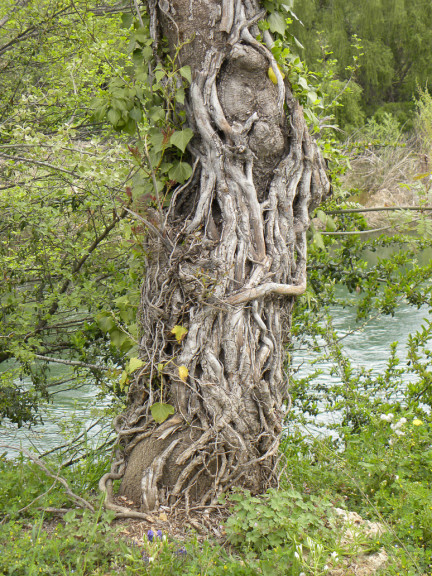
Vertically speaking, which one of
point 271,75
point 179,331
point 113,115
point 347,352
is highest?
point 271,75

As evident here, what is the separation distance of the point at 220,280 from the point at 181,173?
0.50 meters

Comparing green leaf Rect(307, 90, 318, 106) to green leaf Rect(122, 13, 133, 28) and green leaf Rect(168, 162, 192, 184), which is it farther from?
green leaf Rect(122, 13, 133, 28)

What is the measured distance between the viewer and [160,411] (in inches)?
91.0

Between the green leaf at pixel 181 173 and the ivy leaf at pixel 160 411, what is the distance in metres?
0.93

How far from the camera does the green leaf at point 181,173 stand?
2.45 m

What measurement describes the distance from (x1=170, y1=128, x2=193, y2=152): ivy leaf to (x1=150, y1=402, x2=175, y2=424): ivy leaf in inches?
40.8

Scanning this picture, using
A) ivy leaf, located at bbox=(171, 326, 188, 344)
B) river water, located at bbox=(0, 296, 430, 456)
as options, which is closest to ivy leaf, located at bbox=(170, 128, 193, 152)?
ivy leaf, located at bbox=(171, 326, 188, 344)

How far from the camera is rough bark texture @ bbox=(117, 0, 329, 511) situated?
7.53 ft

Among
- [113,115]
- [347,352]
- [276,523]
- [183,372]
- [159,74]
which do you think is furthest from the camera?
[347,352]

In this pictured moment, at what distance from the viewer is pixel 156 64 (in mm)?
2555

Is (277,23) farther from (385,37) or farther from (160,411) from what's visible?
(385,37)

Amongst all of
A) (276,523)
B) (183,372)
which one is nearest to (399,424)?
(276,523)

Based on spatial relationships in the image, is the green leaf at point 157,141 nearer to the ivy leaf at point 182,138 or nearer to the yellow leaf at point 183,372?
the ivy leaf at point 182,138

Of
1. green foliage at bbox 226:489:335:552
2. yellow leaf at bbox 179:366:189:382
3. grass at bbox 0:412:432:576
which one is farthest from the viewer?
yellow leaf at bbox 179:366:189:382
